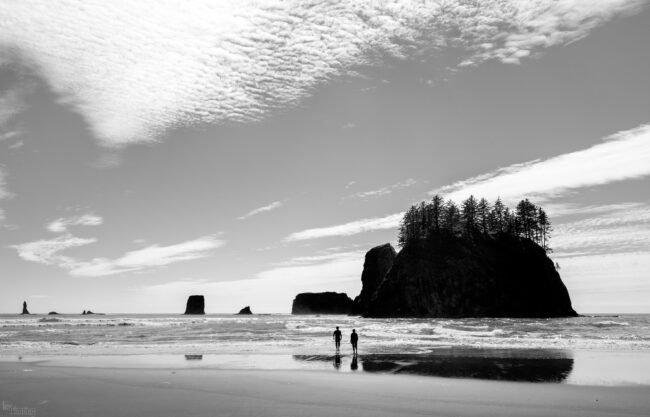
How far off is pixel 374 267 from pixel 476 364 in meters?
101

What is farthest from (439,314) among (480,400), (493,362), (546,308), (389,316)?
(480,400)

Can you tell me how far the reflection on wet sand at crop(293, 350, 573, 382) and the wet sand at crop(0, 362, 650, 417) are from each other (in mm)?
1925

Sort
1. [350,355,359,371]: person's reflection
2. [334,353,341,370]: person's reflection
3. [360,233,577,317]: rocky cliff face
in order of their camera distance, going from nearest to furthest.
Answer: [350,355,359,371]: person's reflection
[334,353,341,370]: person's reflection
[360,233,577,317]: rocky cliff face

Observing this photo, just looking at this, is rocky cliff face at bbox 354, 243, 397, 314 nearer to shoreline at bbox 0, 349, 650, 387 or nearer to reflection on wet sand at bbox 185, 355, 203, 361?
shoreline at bbox 0, 349, 650, 387

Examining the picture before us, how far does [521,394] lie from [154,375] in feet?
52.9

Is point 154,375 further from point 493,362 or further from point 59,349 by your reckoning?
point 59,349

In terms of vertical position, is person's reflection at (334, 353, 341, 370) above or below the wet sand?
below

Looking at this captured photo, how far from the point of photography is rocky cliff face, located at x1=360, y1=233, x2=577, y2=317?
92.9 meters

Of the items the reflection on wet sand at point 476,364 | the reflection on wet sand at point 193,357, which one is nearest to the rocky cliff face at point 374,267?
the reflection on wet sand at point 476,364

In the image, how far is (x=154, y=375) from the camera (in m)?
20.8

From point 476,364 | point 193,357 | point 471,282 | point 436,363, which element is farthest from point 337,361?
point 471,282

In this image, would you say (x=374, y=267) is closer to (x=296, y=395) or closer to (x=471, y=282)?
(x=471, y=282)

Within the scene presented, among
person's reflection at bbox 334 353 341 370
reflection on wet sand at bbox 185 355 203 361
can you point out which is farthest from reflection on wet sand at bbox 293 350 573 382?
reflection on wet sand at bbox 185 355 203 361

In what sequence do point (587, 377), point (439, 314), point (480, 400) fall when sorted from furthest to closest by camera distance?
point (439, 314) → point (587, 377) → point (480, 400)
